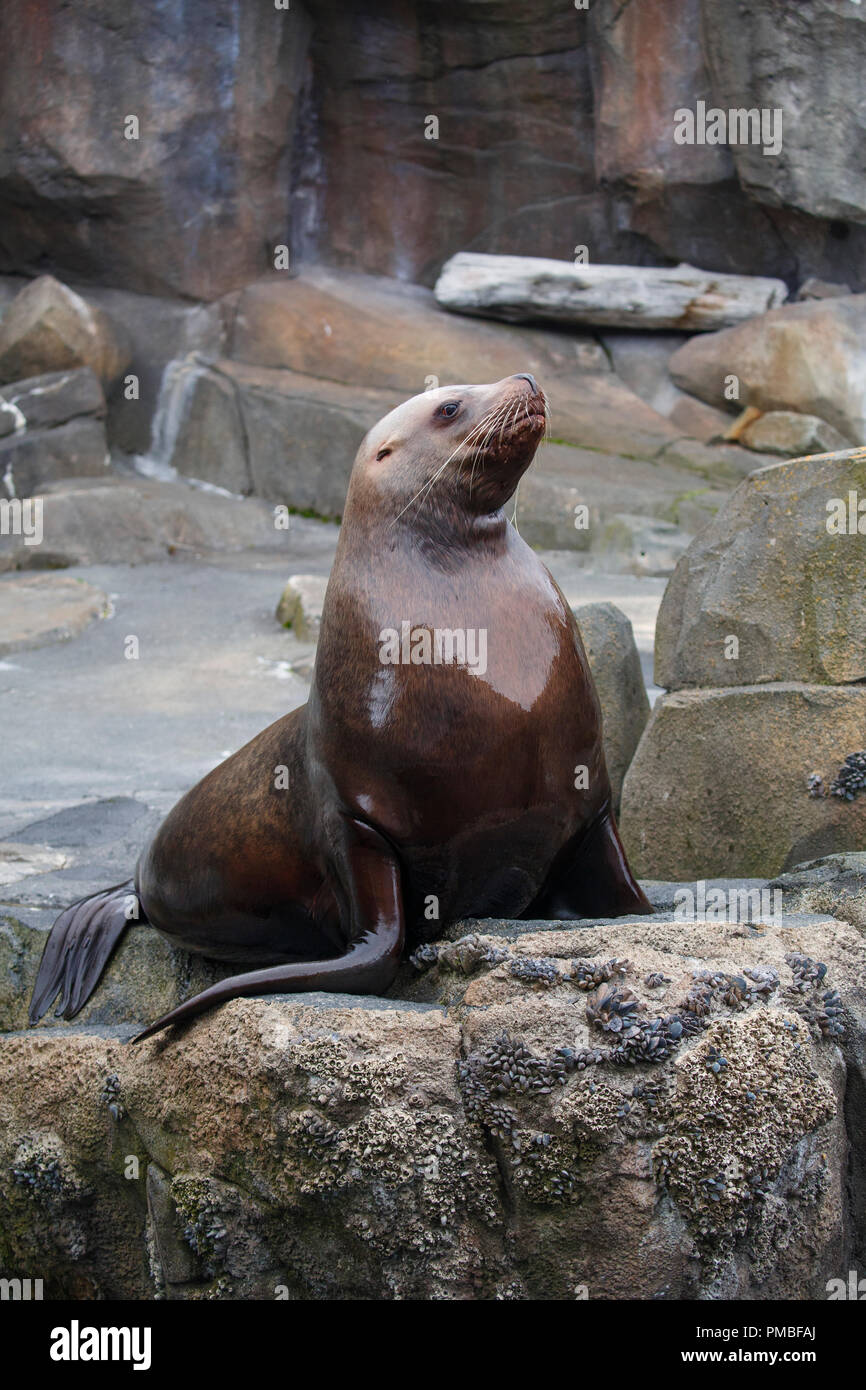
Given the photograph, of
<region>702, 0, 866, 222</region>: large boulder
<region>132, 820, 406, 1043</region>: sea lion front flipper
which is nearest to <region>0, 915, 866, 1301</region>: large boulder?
<region>132, 820, 406, 1043</region>: sea lion front flipper

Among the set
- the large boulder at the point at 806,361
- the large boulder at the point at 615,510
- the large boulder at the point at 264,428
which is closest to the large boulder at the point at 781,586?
the large boulder at the point at 615,510

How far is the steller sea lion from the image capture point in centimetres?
305

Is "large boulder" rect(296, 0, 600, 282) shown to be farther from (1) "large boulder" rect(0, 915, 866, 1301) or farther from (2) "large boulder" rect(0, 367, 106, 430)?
(1) "large boulder" rect(0, 915, 866, 1301)

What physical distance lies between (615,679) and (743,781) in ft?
2.82

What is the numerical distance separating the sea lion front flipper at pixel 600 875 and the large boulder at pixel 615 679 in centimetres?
182

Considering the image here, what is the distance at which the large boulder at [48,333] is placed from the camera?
12.6 meters

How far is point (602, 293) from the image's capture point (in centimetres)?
1309

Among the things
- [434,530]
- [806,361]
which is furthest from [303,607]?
[434,530]

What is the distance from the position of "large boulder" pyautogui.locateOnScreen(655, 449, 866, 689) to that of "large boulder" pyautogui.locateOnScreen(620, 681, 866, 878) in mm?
93

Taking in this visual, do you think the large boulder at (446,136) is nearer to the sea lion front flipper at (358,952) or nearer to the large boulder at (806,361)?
the large boulder at (806,361)

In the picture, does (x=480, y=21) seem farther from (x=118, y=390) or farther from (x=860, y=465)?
(x=860, y=465)
